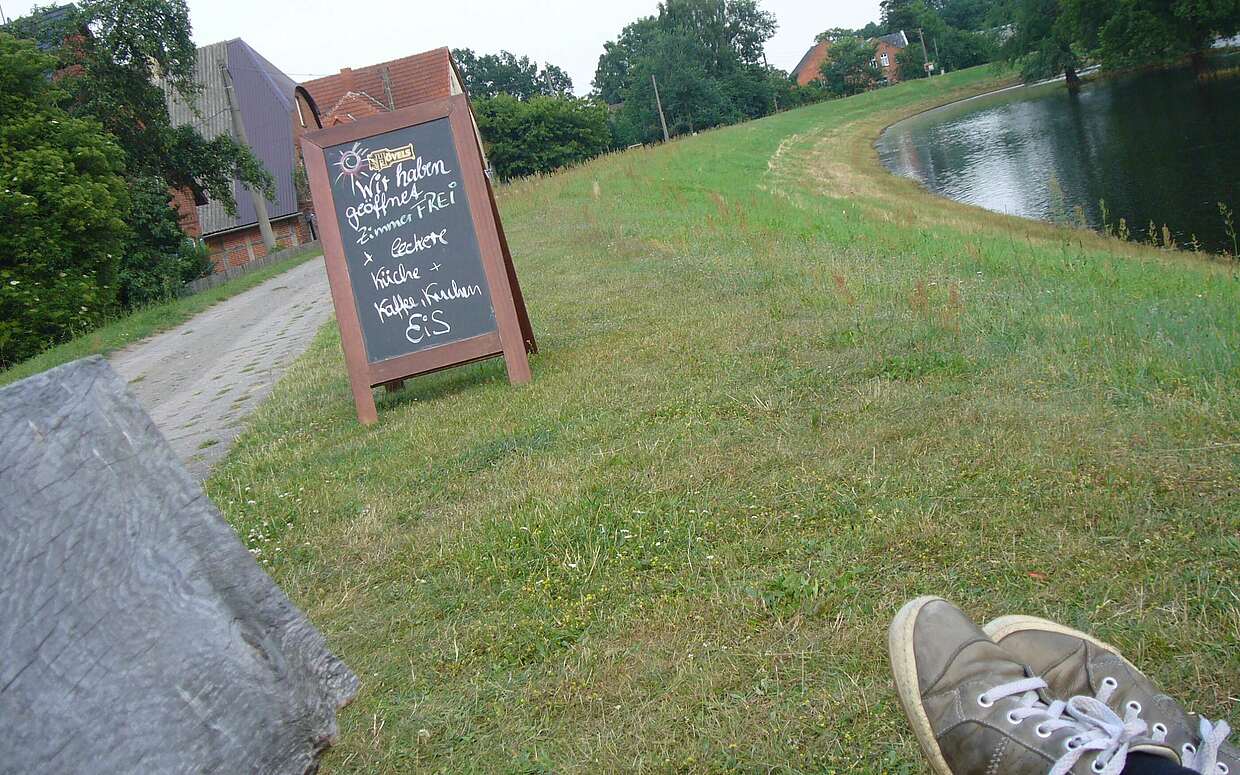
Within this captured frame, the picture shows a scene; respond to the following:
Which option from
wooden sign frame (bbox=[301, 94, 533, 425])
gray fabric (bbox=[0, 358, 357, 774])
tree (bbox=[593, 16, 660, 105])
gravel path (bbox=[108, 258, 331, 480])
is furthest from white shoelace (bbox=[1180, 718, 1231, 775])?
tree (bbox=[593, 16, 660, 105])

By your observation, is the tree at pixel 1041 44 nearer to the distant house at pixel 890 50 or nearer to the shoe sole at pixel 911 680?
the distant house at pixel 890 50

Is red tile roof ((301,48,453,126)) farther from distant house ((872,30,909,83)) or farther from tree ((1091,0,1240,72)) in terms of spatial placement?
distant house ((872,30,909,83))

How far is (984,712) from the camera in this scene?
201 centimetres

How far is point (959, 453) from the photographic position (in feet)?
12.6

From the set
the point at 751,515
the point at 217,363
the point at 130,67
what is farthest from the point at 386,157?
the point at 130,67

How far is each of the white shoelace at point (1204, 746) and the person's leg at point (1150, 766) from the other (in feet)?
0.10

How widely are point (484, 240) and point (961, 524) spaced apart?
417 centimetres

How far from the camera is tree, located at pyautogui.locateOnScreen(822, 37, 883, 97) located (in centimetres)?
8856

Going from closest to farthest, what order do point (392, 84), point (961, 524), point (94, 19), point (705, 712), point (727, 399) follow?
point (705, 712) < point (961, 524) < point (727, 399) < point (94, 19) < point (392, 84)

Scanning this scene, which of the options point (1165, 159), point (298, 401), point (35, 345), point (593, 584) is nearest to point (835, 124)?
point (1165, 159)

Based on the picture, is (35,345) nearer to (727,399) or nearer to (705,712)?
(727,399)

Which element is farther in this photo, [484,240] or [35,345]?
[35,345]

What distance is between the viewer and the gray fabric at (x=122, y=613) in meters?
1.83

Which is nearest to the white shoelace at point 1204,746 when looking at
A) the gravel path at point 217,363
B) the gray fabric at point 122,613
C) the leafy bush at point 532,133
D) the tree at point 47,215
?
the gray fabric at point 122,613
